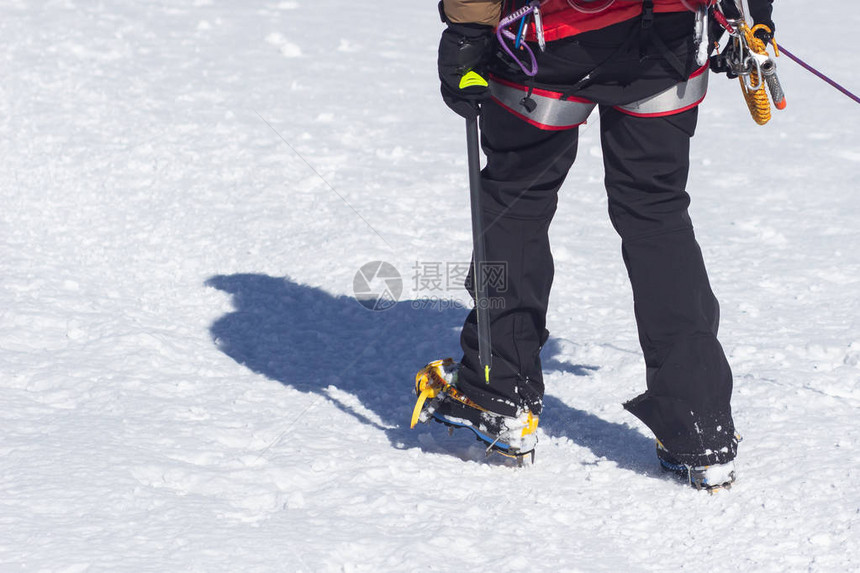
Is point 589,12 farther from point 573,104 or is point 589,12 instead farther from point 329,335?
point 329,335

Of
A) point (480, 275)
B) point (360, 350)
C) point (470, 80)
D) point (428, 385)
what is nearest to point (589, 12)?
point (470, 80)

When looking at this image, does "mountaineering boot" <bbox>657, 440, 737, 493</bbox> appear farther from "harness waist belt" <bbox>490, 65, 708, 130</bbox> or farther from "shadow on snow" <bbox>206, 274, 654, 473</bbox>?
"harness waist belt" <bbox>490, 65, 708, 130</bbox>

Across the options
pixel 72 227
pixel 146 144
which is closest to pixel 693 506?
pixel 72 227

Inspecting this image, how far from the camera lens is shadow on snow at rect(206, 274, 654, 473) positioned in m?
3.03

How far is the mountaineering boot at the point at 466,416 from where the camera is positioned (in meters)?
2.73

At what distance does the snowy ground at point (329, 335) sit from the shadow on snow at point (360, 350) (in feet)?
0.05

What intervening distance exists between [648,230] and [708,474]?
0.68m

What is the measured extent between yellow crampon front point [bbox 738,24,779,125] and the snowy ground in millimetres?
988

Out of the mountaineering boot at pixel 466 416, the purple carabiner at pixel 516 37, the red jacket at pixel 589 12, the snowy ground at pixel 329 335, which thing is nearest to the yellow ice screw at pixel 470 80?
the purple carabiner at pixel 516 37

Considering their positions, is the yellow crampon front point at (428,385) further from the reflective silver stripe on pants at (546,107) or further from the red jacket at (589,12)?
the red jacket at (589,12)

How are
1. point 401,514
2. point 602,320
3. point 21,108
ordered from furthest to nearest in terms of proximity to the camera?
point 21,108 < point 602,320 < point 401,514

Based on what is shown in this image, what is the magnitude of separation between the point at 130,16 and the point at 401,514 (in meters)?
6.84

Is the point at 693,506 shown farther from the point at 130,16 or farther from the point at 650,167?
the point at 130,16

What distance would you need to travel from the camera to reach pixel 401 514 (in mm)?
2455
